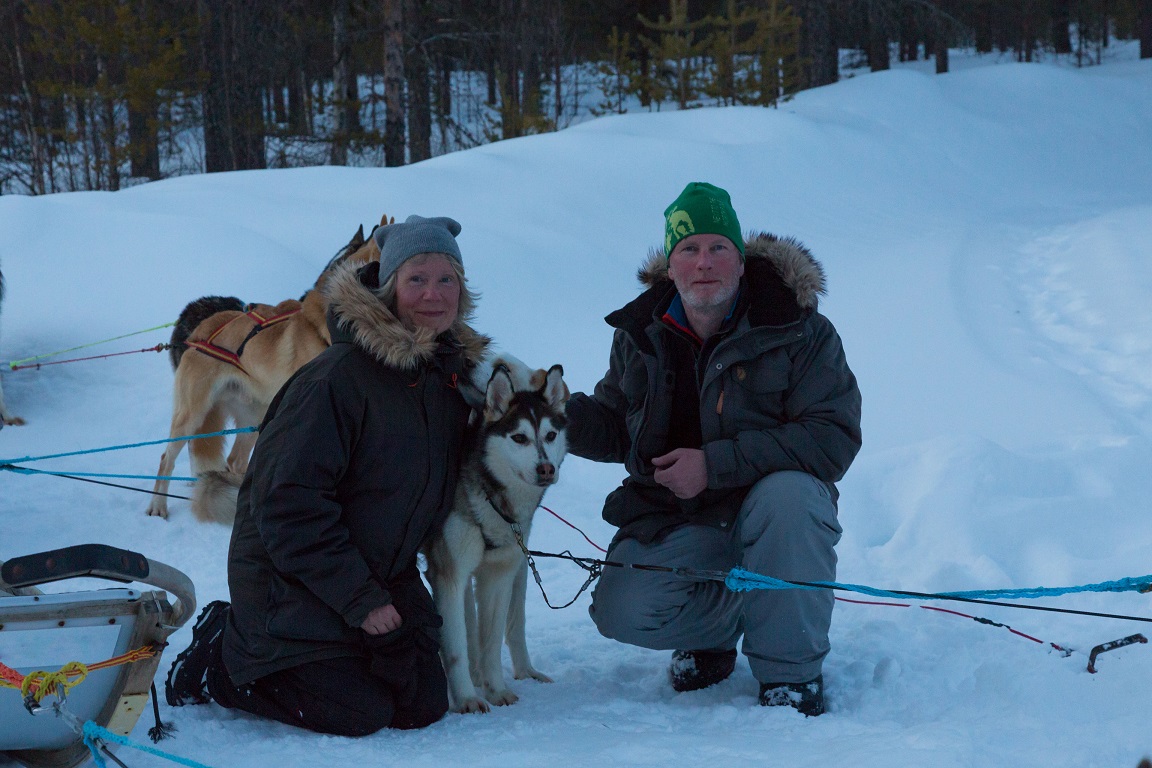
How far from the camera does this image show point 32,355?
589cm

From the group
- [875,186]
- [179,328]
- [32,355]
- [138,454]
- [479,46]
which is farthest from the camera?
[479,46]

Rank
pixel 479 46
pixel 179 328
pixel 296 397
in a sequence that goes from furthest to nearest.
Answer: pixel 479 46
pixel 179 328
pixel 296 397

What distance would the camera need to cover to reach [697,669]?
2.54 m

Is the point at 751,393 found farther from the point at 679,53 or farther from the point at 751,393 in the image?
the point at 679,53

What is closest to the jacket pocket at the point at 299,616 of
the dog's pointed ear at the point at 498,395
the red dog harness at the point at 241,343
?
the dog's pointed ear at the point at 498,395

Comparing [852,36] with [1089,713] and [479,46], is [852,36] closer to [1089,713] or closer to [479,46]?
[479,46]

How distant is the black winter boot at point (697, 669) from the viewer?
8.33ft

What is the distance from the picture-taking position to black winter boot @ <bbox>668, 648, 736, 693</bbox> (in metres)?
2.54

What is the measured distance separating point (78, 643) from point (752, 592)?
1.45 meters

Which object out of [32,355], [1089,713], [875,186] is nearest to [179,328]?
[32,355]

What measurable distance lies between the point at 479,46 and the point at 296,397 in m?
13.1

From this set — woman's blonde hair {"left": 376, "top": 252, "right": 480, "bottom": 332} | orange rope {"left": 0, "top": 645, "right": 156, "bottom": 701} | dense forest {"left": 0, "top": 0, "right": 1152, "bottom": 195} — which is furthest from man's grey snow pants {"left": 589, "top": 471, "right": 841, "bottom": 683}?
dense forest {"left": 0, "top": 0, "right": 1152, "bottom": 195}

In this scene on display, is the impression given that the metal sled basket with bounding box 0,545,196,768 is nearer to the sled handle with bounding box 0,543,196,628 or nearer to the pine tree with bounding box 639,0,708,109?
the sled handle with bounding box 0,543,196,628

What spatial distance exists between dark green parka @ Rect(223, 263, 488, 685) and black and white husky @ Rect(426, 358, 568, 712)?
75 mm
